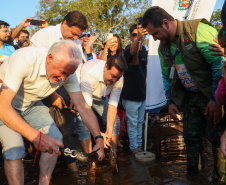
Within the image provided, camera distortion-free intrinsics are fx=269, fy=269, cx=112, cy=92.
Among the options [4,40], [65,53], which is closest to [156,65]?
[65,53]

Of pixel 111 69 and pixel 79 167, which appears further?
pixel 79 167

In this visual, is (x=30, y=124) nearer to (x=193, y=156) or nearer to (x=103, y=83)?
(x=103, y=83)

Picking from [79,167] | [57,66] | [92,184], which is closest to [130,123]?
[79,167]

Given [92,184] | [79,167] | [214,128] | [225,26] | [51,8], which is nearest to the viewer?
[225,26]

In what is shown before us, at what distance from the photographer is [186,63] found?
3078 mm

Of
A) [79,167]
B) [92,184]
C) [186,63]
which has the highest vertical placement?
[186,63]

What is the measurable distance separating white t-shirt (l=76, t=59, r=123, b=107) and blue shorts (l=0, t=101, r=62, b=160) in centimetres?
83

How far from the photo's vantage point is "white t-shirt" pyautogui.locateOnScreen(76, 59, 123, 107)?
3.83m

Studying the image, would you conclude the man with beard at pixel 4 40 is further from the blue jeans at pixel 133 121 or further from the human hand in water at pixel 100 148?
the human hand in water at pixel 100 148

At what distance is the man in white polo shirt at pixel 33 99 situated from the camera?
244cm

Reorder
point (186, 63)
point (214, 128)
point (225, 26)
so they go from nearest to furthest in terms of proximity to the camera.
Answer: point (225, 26), point (214, 128), point (186, 63)

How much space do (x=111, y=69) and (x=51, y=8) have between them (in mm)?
22912

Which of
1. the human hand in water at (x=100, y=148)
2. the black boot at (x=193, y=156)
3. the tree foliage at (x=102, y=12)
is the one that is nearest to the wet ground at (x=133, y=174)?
the black boot at (x=193, y=156)

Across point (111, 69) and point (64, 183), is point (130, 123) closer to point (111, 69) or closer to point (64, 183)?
point (111, 69)
